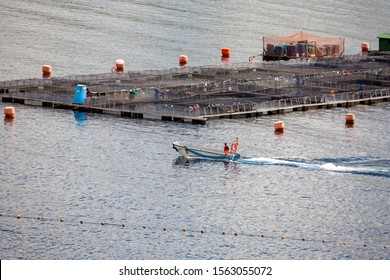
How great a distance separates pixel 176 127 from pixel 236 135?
7716 millimetres

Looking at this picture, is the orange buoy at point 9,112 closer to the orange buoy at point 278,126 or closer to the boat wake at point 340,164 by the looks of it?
the boat wake at point 340,164

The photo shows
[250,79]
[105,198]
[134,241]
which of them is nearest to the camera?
[134,241]

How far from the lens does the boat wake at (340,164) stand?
5226 inches

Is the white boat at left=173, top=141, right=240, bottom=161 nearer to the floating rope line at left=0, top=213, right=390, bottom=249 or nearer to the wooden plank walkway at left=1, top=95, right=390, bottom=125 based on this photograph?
the wooden plank walkway at left=1, top=95, right=390, bottom=125

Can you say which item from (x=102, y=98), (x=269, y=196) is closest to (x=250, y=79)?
(x=102, y=98)

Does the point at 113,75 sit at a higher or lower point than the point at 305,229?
higher

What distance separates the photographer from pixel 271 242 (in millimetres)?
111938

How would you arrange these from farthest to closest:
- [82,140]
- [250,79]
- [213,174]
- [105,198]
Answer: [250,79] < [82,140] < [213,174] < [105,198]

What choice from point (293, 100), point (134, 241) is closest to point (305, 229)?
point (134, 241)

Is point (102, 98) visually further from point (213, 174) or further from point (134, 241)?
point (134, 241)

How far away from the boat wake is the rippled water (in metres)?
0.18

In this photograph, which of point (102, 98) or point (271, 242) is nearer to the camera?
point (271, 242)

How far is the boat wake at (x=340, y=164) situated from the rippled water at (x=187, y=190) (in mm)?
177

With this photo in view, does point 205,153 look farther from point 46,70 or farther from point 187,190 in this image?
point 46,70
